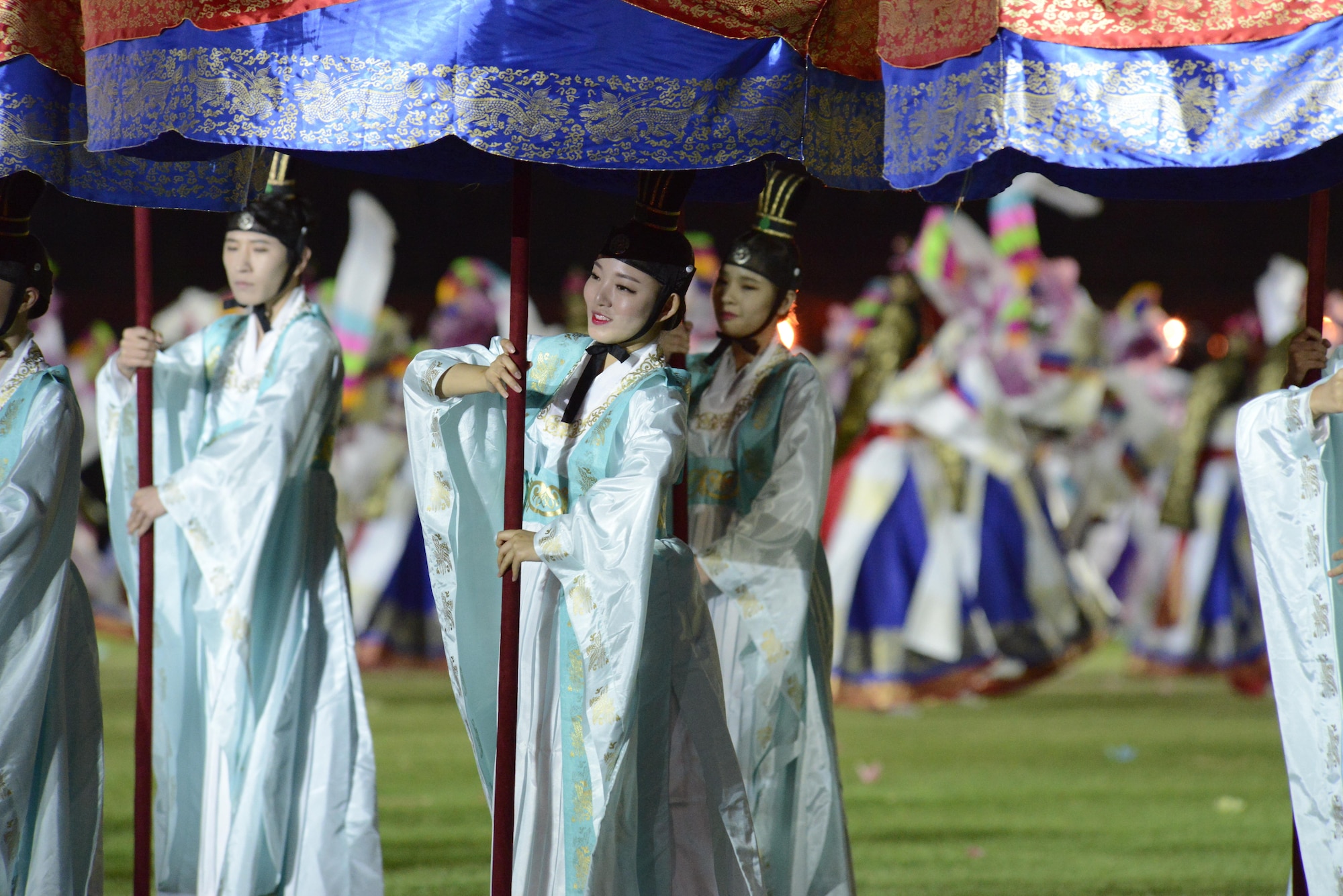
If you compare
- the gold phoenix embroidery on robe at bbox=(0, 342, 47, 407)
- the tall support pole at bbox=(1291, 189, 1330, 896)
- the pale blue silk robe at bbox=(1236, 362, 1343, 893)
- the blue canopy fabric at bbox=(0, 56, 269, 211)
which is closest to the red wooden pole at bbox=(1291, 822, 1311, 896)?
the tall support pole at bbox=(1291, 189, 1330, 896)

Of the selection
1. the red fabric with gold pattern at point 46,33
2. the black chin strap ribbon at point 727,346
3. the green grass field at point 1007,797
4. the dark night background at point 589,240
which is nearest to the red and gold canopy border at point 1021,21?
the black chin strap ribbon at point 727,346

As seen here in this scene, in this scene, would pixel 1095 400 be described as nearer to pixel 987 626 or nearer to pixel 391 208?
pixel 987 626

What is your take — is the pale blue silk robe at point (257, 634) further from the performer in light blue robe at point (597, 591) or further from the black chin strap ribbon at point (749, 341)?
the black chin strap ribbon at point (749, 341)

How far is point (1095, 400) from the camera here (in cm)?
884

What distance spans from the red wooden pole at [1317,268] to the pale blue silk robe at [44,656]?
92.6 inches

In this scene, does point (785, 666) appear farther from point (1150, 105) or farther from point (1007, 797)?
point (1007, 797)

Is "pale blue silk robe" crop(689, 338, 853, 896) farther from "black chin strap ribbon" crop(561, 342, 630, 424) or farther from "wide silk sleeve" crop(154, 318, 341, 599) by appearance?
"wide silk sleeve" crop(154, 318, 341, 599)

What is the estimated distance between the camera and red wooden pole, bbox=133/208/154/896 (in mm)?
3160

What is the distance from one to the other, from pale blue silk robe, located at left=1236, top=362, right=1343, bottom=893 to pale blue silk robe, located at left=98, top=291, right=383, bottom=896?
75.9 inches

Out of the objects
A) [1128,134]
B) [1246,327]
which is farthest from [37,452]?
[1246,327]

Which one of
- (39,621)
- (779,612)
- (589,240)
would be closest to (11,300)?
(39,621)

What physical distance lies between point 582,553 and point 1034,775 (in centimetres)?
371

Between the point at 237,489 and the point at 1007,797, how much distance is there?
10.1 ft

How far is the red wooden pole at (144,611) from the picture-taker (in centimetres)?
316
